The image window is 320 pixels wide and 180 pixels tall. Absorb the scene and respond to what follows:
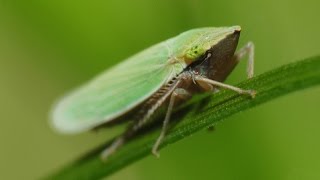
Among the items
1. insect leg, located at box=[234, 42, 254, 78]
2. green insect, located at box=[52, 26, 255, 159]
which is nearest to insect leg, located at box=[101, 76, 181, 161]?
green insect, located at box=[52, 26, 255, 159]

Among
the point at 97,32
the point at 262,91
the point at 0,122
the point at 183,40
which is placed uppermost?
the point at 0,122

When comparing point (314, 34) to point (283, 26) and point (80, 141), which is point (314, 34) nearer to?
point (283, 26)

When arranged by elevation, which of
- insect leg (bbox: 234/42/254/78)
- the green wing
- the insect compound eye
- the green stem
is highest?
the green wing

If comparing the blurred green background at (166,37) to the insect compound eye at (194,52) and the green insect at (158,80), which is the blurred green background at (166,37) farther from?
the insect compound eye at (194,52)

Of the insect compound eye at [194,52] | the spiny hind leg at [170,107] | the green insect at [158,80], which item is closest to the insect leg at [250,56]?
the green insect at [158,80]

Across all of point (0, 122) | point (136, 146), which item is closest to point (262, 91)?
point (136, 146)

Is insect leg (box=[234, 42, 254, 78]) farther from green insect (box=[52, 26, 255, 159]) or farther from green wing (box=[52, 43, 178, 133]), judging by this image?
green wing (box=[52, 43, 178, 133])

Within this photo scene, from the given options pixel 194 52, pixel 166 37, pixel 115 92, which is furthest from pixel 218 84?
pixel 166 37
